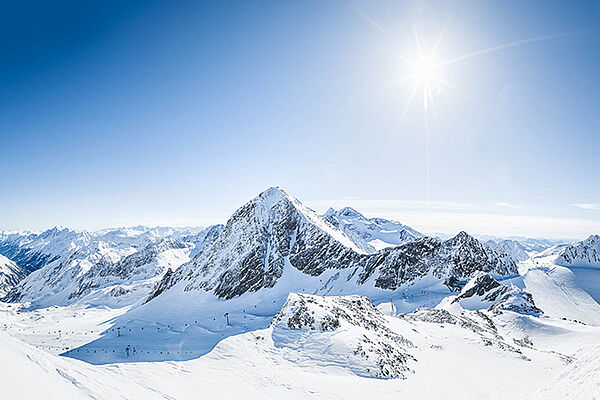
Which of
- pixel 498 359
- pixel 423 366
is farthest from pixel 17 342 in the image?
pixel 498 359

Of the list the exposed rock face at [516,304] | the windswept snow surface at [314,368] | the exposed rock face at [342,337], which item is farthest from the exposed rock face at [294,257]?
the exposed rock face at [342,337]

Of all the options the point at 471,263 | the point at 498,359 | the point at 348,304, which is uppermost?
the point at 471,263

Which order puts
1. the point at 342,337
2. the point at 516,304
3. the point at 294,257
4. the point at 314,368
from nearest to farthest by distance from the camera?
the point at 314,368 < the point at 342,337 < the point at 516,304 < the point at 294,257

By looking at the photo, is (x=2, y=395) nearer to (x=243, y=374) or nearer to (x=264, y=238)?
(x=243, y=374)

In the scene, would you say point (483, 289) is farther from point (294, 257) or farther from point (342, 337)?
point (294, 257)

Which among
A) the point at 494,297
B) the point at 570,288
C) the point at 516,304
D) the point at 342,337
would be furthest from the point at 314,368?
the point at 570,288

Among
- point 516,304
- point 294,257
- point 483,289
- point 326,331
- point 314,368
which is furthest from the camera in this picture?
point 294,257

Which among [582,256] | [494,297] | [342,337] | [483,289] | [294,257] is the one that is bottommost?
[342,337]
